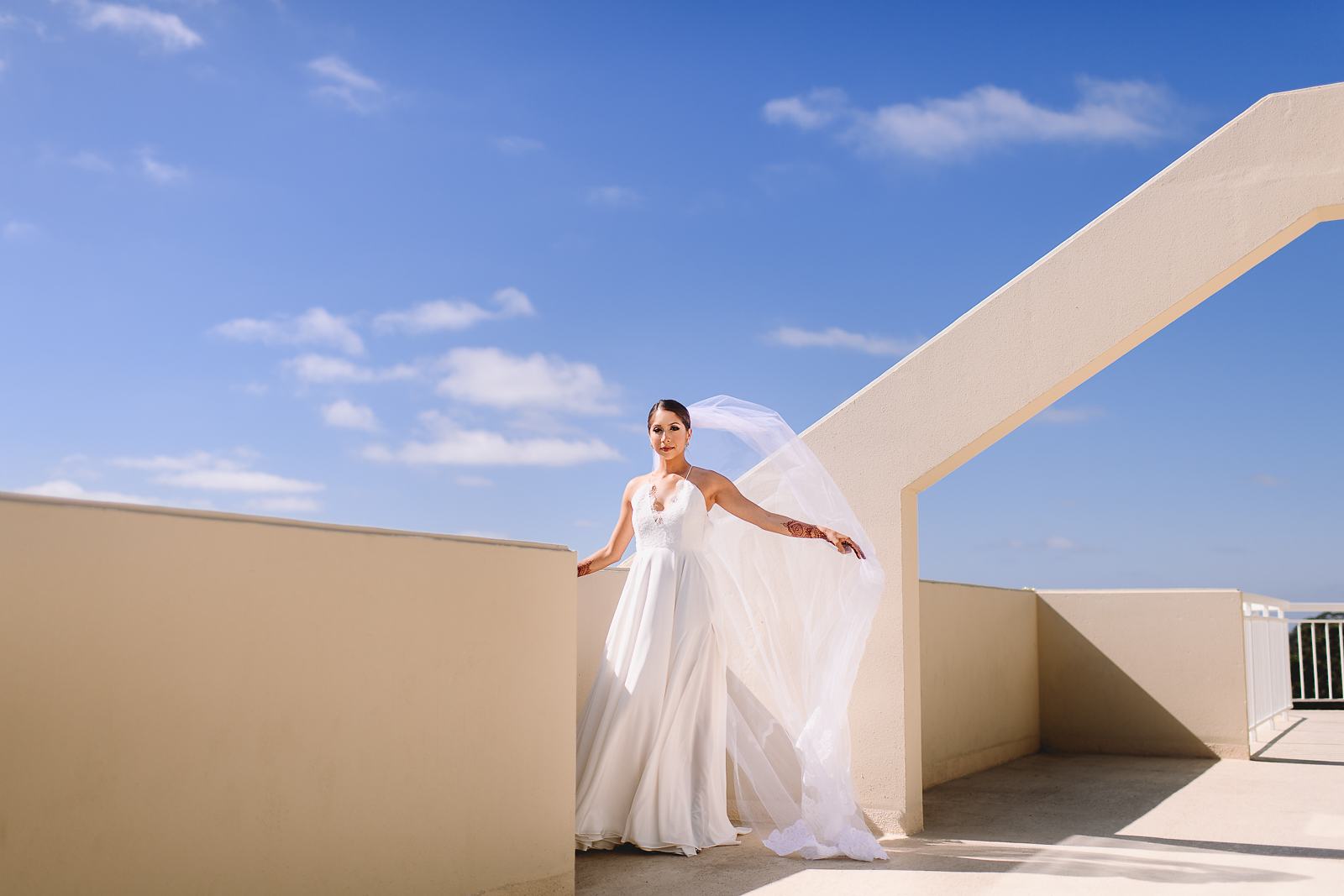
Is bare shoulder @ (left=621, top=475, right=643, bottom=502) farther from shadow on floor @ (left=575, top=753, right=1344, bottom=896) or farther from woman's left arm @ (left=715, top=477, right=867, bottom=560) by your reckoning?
shadow on floor @ (left=575, top=753, right=1344, bottom=896)

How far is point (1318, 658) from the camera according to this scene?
12055mm

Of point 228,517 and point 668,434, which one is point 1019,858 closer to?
point 668,434

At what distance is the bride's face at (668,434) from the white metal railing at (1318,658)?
8849mm

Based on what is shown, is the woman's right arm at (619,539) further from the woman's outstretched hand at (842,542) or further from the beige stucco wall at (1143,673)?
the beige stucco wall at (1143,673)

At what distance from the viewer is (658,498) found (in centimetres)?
521

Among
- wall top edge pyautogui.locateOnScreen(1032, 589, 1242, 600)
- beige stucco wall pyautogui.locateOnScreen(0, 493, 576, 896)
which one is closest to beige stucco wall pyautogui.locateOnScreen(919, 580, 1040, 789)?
wall top edge pyautogui.locateOnScreen(1032, 589, 1242, 600)

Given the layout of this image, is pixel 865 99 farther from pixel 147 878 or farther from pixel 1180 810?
pixel 147 878

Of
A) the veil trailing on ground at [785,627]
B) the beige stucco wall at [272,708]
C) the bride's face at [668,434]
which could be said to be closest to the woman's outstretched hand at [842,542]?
the veil trailing on ground at [785,627]

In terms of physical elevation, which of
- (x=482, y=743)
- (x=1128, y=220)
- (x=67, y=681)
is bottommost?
(x=482, y=743)

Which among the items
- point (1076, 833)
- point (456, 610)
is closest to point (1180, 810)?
point (1076, 833)

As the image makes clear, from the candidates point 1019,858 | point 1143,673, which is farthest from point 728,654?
point 1143,673

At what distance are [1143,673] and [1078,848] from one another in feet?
14.5

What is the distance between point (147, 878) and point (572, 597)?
5.79ft

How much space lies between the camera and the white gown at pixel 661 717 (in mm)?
4684
